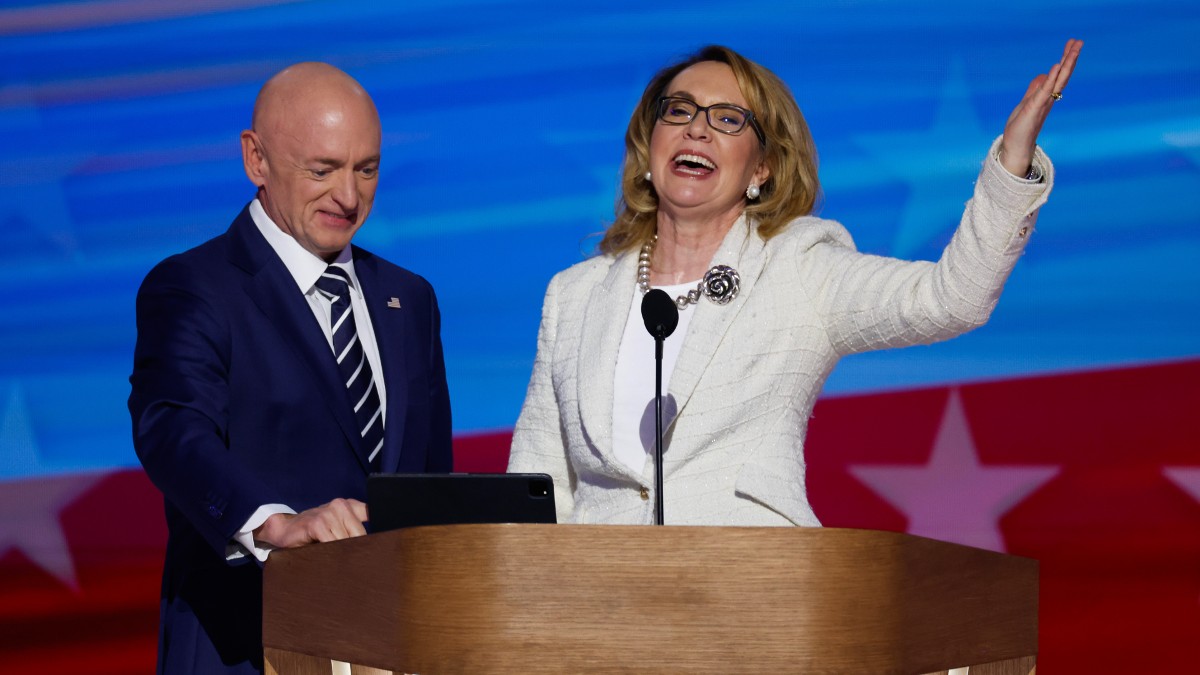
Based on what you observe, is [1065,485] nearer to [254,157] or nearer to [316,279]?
[316,279]

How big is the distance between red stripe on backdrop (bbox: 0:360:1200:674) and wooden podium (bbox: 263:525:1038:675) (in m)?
2.11

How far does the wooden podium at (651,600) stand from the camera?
1.54 metres

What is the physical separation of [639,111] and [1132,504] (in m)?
1.68

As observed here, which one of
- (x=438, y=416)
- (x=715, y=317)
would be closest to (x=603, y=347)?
(x=715, y=317)

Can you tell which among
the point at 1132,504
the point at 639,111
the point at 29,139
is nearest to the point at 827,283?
the point at 639,111

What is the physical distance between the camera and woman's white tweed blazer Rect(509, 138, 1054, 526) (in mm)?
2217

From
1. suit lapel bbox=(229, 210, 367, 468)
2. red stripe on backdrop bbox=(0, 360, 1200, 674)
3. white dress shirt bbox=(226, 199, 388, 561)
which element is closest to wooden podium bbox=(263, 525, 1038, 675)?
suit lapel bbox=(229, 210, 367, 468)

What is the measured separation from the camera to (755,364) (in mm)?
2324

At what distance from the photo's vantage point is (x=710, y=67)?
8.39ft

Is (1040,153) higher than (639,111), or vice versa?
(639,111)

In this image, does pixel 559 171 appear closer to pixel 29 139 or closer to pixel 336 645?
pixel 29 139

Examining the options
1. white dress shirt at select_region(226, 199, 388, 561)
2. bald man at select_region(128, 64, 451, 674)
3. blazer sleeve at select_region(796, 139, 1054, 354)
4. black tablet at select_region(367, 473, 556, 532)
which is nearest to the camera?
black tablet at select_region(367, 473, 556, 532)

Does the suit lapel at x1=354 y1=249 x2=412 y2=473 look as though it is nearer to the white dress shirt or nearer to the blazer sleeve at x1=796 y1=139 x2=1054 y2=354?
the white dress shirt

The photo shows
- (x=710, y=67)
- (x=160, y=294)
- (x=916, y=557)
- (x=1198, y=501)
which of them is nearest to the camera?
(x=916, y=557)
